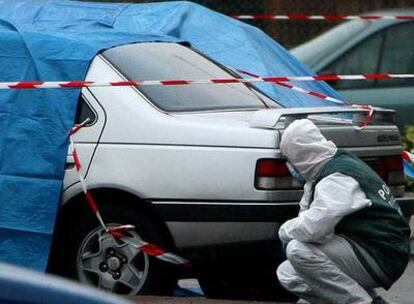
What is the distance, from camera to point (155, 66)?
791 cm

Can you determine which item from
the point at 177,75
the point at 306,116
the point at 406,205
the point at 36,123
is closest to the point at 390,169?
the point at 406,205

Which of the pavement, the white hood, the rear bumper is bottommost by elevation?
the pavement

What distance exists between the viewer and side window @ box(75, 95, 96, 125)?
7.52m

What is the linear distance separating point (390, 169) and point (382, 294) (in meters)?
1.03

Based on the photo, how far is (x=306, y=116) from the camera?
24.1 feet

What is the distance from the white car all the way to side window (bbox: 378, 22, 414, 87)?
4.69m

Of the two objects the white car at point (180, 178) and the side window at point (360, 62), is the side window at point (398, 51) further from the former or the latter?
the white car at point (180, 178)

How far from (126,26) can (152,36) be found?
1.18 metres

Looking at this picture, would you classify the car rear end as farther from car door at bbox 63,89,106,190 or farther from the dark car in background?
the dark car in background

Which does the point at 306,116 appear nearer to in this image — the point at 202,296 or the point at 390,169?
the point at 390,169

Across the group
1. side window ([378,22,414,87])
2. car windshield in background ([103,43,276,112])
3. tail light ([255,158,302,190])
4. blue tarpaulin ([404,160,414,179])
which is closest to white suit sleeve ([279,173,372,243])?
tail light ([255,158,302,190])

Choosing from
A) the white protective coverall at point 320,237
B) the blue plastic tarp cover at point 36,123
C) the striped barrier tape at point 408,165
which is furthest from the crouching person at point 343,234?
the striped barrier tape at point 408,165

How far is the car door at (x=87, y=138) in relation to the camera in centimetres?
741

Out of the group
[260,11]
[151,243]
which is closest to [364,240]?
[151,243]
